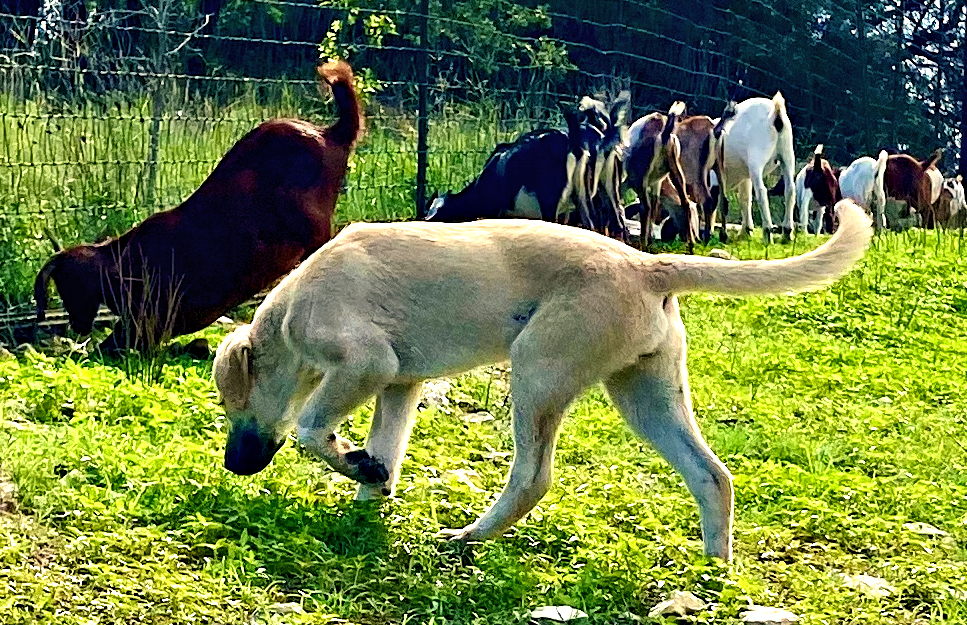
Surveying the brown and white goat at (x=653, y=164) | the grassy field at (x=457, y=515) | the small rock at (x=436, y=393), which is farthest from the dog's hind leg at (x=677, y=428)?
the brown and white goat at (x=653, y=164)

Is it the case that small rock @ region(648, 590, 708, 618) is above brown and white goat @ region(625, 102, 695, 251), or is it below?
below

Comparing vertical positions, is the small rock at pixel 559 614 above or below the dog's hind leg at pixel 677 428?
below

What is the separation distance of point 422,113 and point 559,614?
801 cm

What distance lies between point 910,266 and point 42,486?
8.94 m

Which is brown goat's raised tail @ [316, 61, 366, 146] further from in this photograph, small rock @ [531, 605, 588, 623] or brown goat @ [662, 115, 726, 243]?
brown goat @ [662, 115, 726, 243]

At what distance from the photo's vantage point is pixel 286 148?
885 centimetres

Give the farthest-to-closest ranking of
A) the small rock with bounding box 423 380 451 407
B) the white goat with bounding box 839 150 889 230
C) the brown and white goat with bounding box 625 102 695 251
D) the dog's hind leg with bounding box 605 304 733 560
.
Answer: the white goat with bounding box 839 150 889 230 < the brown and white goat with bounding box 625 102 695 251 < the small rock with bounding box 423 380 451 407 < the dog's hind leg with bounding box 605 304 733 560

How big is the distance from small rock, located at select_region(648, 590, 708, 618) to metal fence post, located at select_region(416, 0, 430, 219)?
25.5 feet

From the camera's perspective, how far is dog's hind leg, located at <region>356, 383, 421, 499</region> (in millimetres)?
5703

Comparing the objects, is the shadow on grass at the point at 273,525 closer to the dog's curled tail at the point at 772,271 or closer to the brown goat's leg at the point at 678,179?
the dog's curled tail at the point at 772,271

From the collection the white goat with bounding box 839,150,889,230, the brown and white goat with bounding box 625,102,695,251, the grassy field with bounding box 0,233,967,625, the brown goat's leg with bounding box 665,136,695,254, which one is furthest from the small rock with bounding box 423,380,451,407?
the white goat with bounding box 839,150,889,230

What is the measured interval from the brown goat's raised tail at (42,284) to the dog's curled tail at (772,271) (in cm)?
442

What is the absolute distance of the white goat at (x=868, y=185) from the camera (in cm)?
1842

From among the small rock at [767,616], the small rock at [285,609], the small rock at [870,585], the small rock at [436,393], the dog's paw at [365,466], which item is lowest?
the small rock at [436,393]
